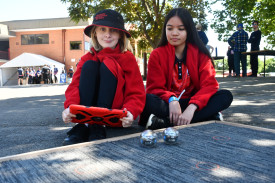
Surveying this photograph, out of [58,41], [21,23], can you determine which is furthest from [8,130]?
[21,23]

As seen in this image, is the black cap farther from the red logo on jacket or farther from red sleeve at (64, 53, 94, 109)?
red sleeve at (64, 53, 94, 109)

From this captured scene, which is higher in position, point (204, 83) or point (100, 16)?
point (100, 16)

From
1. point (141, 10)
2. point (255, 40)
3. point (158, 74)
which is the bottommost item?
point (158, 74)

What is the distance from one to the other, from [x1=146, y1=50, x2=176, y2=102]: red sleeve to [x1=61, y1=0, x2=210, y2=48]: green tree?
332 inches

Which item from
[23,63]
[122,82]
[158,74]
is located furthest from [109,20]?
[23,63]

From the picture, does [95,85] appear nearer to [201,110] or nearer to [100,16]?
[100,16]

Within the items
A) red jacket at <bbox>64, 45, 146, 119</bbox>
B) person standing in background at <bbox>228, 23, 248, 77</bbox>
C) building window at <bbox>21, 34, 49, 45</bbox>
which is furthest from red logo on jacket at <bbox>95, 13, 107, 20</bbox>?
building window at <bbox>21, 34, 49, 45</bbox>

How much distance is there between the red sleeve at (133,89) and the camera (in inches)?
72.9

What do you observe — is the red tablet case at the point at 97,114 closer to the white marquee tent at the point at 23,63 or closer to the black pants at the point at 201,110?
the black pants at the point at 201,110

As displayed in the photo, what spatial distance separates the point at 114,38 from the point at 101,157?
119 cm

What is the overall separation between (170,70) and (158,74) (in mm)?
120

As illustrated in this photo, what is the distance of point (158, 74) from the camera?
7.23 ft

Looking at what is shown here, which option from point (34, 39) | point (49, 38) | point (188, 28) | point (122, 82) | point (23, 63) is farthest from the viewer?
point (34, 39)

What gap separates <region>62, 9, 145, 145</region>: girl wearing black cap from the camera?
181cm
